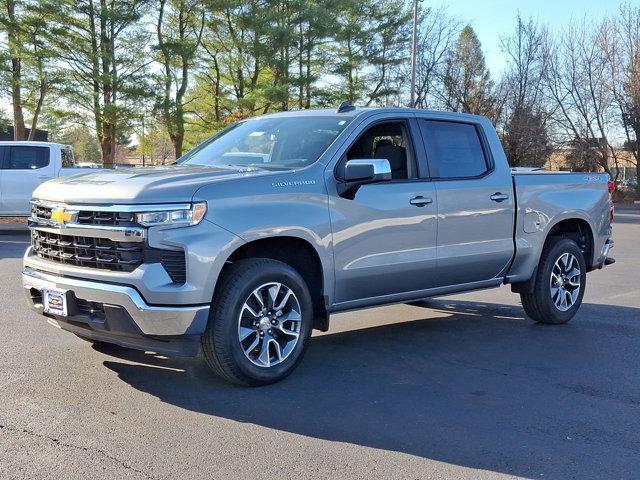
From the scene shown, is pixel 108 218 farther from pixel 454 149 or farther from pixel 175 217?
pixel 454 149

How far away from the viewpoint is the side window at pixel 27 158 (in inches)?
633

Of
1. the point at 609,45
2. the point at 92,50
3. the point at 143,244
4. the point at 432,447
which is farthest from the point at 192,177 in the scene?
the point at 609,45

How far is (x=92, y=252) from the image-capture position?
4.66m

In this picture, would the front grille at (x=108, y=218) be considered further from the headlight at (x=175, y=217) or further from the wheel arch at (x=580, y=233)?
the wheel arch at (x=580, y=233)

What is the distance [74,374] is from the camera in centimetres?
515

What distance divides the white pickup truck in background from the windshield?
424 inches

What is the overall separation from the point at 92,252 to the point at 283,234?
50.2 inches

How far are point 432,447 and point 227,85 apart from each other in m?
35.5

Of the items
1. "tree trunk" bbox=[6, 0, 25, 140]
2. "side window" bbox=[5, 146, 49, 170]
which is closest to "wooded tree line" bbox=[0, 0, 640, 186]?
"tree trunk" bbox=[6, 0, 25, 140]

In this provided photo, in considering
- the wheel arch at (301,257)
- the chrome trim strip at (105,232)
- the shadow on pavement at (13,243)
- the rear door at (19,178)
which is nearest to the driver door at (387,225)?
the wheel arch at (301,257)

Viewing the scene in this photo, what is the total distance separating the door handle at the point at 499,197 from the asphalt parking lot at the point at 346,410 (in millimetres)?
1300

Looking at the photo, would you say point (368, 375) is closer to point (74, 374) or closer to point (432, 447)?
point (432, 447)

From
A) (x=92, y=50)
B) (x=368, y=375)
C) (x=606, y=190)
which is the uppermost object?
(x=92, y=50)

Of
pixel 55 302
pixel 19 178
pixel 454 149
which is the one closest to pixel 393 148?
pixel 454 149
